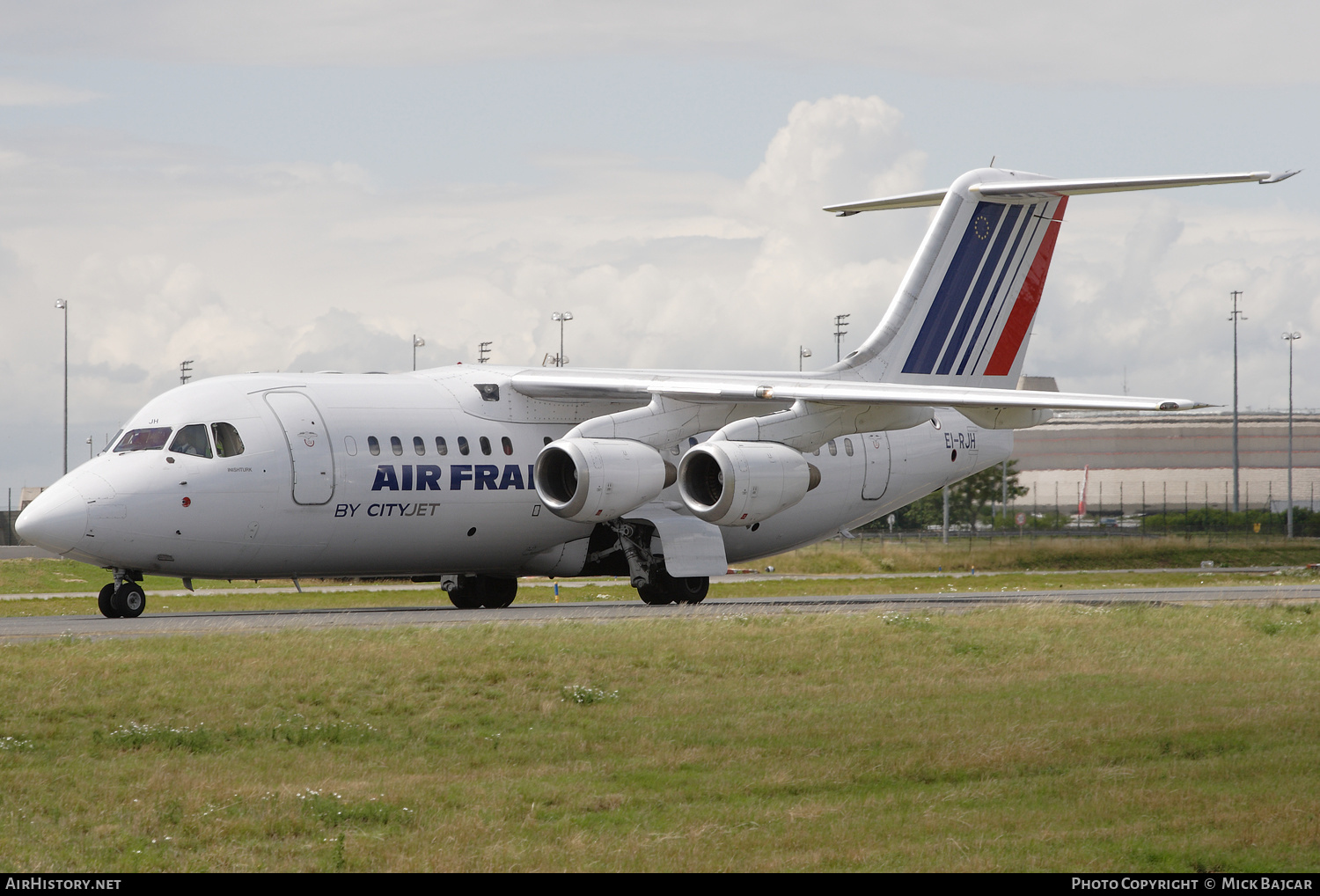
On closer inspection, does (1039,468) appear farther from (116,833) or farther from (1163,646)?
(116,833)

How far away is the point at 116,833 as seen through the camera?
9203 millimetres

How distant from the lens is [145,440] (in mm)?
21406

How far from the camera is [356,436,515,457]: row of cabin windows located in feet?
73.3

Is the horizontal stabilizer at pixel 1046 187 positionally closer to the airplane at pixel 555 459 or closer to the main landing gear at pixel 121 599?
the airplane at pixel 555 459

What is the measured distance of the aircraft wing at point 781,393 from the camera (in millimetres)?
22031

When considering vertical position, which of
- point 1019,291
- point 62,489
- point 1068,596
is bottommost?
point 1068,596

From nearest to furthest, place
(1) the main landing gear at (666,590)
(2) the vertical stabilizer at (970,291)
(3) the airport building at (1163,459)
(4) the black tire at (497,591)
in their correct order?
(1) the main landing gear at (666,590)
(4) the black tire at (497,591)
(2) the vertical stabilizer at (970,291)
(3) the airport building at (1163,459)

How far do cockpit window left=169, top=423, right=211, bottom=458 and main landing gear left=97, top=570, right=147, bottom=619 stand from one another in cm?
198

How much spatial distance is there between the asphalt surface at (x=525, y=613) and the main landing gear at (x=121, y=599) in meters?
0.21

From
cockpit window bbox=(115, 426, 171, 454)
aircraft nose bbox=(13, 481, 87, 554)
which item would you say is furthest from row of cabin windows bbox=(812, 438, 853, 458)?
aircraft nose bbox=(13, 481, 87, 554)

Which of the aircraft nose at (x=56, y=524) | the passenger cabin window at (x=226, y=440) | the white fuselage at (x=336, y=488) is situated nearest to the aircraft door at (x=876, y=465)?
the white fuselage at (x=336, y=488)
